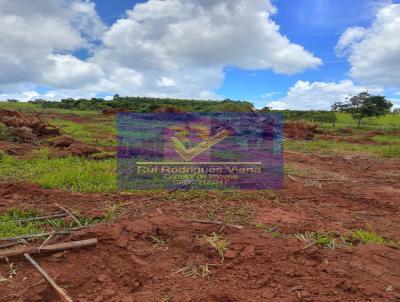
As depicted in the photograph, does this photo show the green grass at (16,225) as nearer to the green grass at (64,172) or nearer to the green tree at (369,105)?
the green grass at (64,172)

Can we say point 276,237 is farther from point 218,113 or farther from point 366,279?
point 218,113

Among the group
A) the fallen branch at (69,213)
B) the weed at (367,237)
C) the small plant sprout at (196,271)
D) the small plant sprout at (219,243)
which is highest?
the fallen branch at (69,213)

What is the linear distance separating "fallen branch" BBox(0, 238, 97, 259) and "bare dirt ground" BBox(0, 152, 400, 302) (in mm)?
60

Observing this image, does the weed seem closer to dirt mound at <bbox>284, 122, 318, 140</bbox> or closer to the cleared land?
the cleared land

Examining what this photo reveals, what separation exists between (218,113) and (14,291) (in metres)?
11.7

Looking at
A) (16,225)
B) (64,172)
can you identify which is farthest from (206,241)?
(64,172)

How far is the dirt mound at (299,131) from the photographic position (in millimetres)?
16078

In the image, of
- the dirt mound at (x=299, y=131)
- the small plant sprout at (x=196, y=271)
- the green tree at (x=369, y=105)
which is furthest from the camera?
the green tree at (x=369, y=105)

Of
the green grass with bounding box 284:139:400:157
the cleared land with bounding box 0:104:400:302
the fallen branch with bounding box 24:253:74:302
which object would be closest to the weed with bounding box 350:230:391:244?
the cleared land with bounding box 0:104:400:302

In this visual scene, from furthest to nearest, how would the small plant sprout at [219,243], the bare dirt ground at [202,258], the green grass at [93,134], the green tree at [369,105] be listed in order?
the green tree at [369,105], the green grass at [93,134], the small plant sprout at [219,243], the bare dirt ground at [202,258]

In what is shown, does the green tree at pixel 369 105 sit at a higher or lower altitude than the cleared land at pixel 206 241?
higher

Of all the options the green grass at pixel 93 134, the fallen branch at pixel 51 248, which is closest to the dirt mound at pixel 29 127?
the green grass at pixel 93 134

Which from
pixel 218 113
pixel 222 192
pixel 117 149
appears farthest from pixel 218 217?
pixel 218 113

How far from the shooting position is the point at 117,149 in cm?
957
